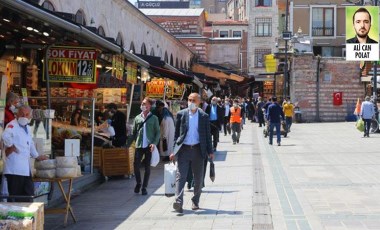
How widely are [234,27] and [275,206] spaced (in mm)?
60150

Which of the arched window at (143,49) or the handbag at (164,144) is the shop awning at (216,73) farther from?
the handbag at (164,144)

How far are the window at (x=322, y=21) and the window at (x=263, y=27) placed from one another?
758 inches

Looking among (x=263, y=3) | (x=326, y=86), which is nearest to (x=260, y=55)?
(x=263, y=3)

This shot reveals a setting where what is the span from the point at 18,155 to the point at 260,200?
437 cm

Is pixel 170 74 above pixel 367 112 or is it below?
above

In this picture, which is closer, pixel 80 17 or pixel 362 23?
pixel 80 17

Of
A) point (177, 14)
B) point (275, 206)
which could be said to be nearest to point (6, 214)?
point (275, 206)

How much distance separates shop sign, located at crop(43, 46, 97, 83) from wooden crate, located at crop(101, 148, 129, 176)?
5.68 ft

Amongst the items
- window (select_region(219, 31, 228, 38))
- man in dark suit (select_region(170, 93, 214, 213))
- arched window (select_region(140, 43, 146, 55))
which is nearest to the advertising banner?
arched window (select_region(140, 43, 146, 55))

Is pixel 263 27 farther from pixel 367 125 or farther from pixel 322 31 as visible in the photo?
pixel 367 125

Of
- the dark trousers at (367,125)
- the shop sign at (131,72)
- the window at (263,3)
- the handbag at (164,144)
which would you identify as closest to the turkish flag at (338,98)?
the dark trousers at (367,125)

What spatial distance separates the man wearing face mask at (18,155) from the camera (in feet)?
24.5

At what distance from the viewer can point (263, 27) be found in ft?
224

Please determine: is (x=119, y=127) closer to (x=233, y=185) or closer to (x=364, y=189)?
(x=233, y=185)
